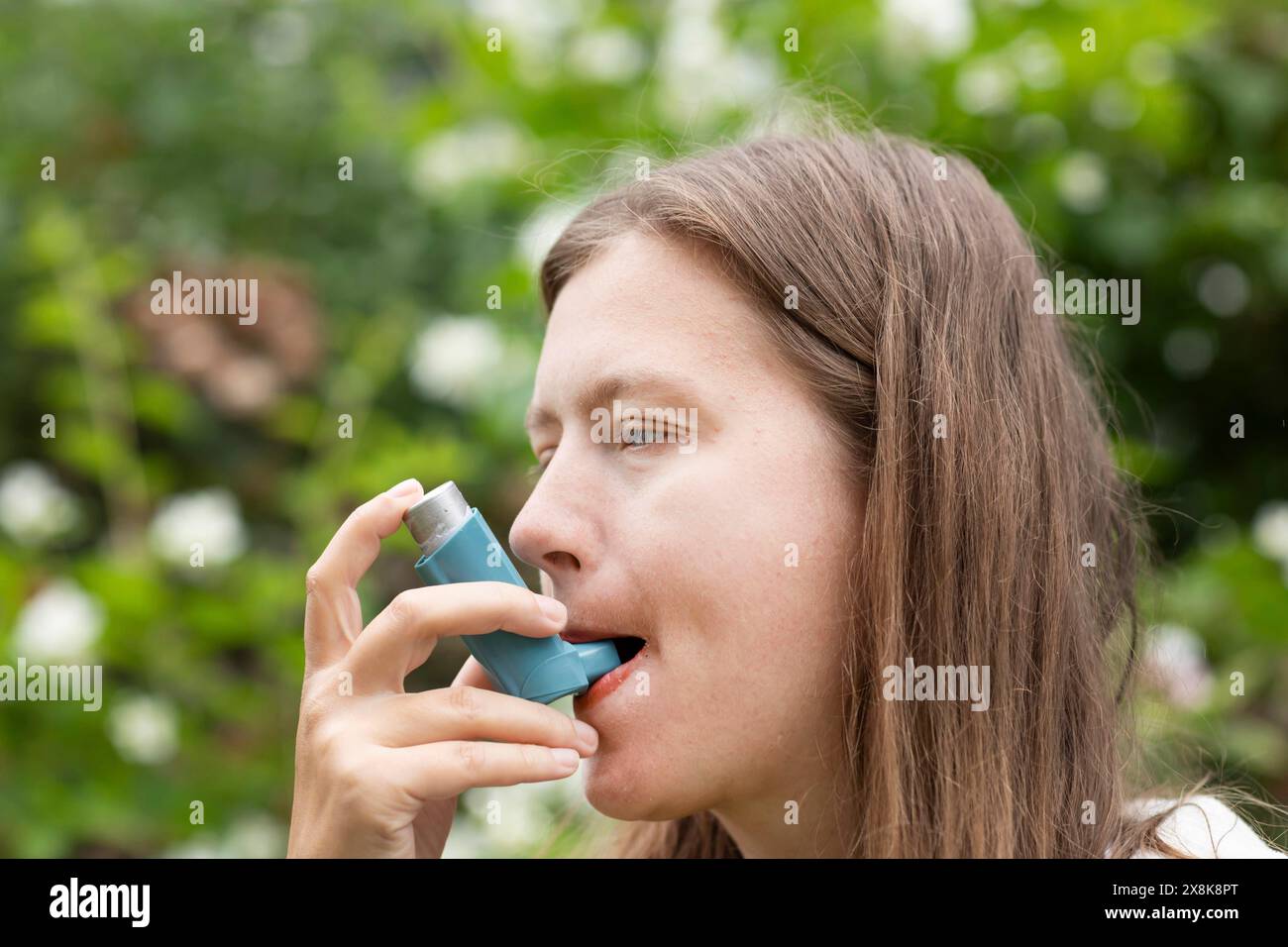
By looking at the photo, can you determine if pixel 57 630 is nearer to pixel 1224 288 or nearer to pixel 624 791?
pixel 624 791

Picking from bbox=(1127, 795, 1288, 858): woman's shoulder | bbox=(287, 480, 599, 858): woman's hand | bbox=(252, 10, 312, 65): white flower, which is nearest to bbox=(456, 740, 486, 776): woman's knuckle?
bbox=(287, 480, 599, 858): woman's hand

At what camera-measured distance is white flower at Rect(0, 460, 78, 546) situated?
9.65ft

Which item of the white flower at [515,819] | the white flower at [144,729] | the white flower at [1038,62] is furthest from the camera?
the white flower at [1038,62]

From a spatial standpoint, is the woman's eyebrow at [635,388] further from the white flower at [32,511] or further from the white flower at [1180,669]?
the white flower at [32,511]

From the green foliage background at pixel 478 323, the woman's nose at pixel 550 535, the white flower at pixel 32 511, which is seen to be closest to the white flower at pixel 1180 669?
the green foliage background at pixel 478 323

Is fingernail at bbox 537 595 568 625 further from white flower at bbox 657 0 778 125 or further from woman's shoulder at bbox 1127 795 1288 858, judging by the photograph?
white flower at bbox 657 0 778 125

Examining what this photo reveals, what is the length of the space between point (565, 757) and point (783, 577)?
347mm

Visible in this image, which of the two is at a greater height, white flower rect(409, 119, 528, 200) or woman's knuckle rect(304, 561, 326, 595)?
white flower rect(409, 119, 528, 200)

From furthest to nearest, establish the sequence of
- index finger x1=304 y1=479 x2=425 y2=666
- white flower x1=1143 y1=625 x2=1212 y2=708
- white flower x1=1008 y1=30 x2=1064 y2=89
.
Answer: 1. white flower x1=1008 y1=30 x2=1064 y2=89
2. white flower x1=1143 y1=625 x2=1212 y2=708
3. index finger x1=304 y1=479 x2=425 y2=666

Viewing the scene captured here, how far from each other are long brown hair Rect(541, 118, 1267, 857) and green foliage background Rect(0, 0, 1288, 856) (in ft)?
2.37

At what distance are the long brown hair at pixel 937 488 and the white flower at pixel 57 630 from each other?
1668mm

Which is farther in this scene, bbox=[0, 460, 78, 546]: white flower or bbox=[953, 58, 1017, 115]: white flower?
bbox=[0, 460, 78, 546]: white flower

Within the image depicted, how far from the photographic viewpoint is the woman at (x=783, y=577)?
1409mm
